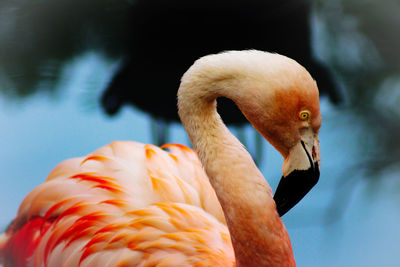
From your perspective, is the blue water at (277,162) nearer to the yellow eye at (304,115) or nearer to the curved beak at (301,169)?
the curved beak at (301,169)

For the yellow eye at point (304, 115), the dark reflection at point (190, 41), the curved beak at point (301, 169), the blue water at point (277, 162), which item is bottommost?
the blue water at point (277, 162)

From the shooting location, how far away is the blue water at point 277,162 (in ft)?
6.90

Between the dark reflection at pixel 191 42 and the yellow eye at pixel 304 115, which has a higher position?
the dark reflection at pixel 191 42

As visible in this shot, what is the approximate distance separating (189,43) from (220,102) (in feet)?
1.95

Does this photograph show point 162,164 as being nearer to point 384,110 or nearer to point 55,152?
point 55,152

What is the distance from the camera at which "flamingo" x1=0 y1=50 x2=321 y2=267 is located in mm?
1005

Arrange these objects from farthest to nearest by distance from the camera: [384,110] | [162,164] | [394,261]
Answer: [384,110], [394,261], [162,164]

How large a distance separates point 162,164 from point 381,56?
2181mm

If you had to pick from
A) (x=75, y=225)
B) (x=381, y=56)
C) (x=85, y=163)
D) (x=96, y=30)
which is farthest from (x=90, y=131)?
(x=381, y=56)

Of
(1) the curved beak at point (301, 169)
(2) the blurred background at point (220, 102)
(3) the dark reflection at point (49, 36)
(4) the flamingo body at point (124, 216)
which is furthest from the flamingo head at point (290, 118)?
(3) the dark reflection at point (49, 36)

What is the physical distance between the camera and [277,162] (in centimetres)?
247

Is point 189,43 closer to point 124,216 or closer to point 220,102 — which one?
point 220,102

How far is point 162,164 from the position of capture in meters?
1.50

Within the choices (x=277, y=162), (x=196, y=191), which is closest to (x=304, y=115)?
(x=196, y=191)
